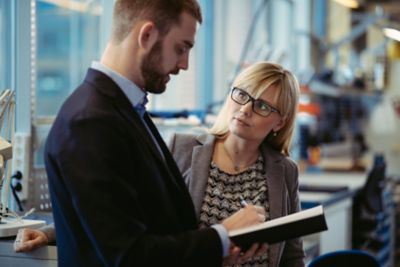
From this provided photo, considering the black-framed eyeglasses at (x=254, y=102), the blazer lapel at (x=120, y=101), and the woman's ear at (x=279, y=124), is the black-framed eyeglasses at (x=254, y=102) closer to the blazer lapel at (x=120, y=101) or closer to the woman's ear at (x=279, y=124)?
the woman's ear at (x=279, y=124)

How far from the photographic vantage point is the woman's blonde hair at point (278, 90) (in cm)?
217

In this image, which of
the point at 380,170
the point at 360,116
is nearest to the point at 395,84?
the point at 360,116

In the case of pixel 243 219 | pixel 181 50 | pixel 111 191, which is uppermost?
pixel 181 50

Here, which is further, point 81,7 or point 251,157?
point 81,7

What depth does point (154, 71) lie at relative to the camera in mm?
1446

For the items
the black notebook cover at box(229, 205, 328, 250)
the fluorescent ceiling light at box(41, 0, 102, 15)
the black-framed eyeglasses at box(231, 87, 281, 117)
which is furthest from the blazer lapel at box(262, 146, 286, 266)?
the fluorescent ceiling light at box(41, 0, 102, 15)

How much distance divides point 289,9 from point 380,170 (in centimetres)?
187

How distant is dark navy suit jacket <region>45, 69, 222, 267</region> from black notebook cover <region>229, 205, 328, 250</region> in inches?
3.3

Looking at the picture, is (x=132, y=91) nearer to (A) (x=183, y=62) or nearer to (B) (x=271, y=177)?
(A) (x=183, y=62)

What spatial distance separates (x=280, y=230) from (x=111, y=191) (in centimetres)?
41

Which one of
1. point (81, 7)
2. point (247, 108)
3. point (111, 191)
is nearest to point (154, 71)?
point (111, 191)

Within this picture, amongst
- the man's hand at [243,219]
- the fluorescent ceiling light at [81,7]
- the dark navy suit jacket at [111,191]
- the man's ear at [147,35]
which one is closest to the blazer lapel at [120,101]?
the dark navy suit jacket at [111,191]

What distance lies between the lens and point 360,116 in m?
9.40

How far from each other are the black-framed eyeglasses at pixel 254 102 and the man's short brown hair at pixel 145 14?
0.74 m
